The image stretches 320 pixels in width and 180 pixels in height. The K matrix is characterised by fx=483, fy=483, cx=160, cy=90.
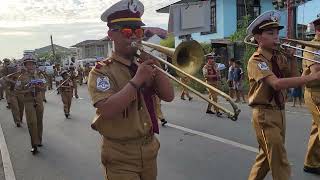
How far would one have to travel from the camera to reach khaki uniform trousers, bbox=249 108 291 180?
488cm

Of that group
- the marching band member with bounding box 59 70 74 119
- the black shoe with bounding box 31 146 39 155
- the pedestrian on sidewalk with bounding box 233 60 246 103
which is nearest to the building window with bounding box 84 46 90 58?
the pedestrian on sidewalk with bounding box 233 60 246 103

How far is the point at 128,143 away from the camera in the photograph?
362 centimetres

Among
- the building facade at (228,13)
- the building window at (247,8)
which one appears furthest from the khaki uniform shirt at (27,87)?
the building window at (247,8)

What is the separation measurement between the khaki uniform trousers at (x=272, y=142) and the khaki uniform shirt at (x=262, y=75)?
0.36ft

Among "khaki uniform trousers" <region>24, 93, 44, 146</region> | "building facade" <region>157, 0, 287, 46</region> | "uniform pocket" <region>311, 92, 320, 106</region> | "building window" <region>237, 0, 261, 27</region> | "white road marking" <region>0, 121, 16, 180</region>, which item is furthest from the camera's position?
"building window" <region>237, 0, 261, 27</region>

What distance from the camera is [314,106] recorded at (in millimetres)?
5891

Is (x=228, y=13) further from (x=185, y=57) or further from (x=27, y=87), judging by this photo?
(x=185, y=57)

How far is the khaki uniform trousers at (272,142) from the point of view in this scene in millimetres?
4883

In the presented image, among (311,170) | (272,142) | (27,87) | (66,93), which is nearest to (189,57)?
(272,142)

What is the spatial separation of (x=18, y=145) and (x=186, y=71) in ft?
23.5

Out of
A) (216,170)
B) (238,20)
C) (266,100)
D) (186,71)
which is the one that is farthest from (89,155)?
(238,20)

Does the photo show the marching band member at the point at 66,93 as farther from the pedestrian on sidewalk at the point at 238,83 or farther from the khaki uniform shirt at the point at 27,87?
the pedestrian on sidewalk at the point at 238,83

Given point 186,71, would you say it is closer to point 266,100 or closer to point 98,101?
point 98,101

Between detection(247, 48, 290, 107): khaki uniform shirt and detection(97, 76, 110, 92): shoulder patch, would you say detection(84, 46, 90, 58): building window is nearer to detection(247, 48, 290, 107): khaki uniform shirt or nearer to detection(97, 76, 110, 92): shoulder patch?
detection(247, 48, 290, 107): khaki uniform shirt
